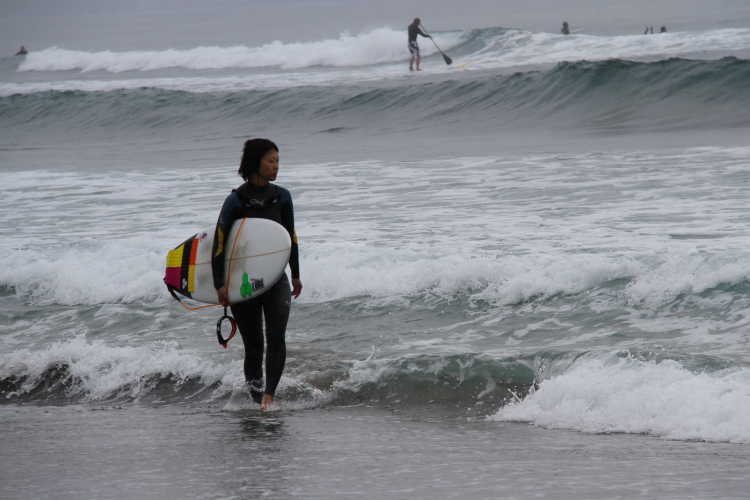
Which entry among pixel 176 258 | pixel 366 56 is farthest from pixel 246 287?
pixel 366 56

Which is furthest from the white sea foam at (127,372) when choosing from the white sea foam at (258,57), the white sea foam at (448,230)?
the white sea foam at (258,57)

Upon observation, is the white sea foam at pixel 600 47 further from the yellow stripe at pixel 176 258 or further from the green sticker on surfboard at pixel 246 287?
the green sticker on surfboard at pixel 246 287

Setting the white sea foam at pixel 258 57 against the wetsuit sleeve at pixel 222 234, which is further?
the white sea foam at pixel 258 57

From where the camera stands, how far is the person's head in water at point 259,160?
3.87 metres

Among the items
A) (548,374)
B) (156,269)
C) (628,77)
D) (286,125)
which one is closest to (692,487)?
(548,374)

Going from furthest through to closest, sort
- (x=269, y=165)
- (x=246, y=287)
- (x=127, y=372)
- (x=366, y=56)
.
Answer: (x=366, y=56)
(x=127, y=372)
(x=246, y=287)
(x=269, y=165)

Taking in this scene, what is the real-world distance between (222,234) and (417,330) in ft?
6.58

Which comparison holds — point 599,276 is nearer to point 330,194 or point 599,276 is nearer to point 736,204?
point 736,204

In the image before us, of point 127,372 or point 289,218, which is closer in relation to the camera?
point 289,218

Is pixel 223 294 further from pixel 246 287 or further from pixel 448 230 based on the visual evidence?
pixel 448 230

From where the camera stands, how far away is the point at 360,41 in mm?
40688

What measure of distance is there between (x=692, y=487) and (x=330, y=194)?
834cm

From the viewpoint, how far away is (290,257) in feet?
13.7

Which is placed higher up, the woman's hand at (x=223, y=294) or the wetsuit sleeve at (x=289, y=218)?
the wetsuit sleeve at (x=289, y=218)
